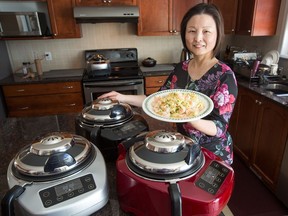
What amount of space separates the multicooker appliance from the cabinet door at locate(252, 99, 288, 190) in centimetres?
145

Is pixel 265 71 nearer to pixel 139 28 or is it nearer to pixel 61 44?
pixel 139 28

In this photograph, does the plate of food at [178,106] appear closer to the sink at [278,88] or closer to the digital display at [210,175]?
the digital display at [210,175]

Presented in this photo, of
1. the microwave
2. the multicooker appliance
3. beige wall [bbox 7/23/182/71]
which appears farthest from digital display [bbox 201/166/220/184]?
beige wall [bbox 7/23/182/71]

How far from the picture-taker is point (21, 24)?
2576 mm

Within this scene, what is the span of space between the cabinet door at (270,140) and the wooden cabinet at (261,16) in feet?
3.27

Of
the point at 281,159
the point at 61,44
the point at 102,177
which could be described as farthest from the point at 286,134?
the point at 61,44

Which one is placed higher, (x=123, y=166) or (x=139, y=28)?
(x=139, y=28)

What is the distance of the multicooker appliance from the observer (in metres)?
0.52

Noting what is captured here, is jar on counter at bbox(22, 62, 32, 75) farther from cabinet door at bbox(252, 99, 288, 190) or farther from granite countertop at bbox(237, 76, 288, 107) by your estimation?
cabinet door at bbox(252, 99, 288, 190)

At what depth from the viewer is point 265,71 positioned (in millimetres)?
2277

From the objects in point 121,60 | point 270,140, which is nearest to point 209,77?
point 270,140

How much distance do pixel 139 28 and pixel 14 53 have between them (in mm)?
1777

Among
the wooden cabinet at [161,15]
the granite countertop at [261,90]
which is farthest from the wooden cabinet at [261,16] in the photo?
the wooden cabinet at [161,15]

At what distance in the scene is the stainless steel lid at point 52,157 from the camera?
0.56 m
